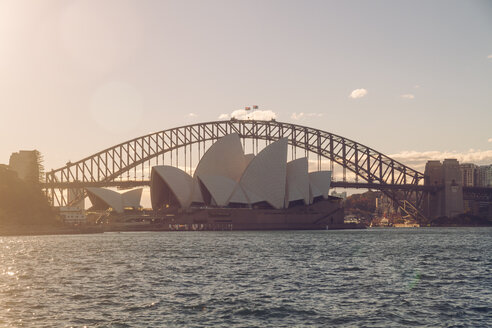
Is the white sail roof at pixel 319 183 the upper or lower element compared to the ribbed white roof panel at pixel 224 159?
lower

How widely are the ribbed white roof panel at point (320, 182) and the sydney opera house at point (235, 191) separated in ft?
10.9

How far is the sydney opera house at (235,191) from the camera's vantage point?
366ft

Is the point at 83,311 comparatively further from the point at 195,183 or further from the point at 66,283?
the point at 195,183

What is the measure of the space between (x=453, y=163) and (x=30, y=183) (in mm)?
101434

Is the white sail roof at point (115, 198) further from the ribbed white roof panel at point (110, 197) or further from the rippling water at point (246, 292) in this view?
the rippling water at point (246, 292)

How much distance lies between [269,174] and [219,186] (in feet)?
31.0

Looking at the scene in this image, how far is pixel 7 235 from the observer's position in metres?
97.9

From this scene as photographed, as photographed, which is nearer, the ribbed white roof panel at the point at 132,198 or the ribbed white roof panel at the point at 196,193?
the ribbed white roof panel at the point at 196,193

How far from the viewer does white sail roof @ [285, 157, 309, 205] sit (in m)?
117

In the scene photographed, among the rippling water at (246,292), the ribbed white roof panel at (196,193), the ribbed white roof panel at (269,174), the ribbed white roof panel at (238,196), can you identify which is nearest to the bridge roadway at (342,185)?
the ribbed white roof panel at (196,193)

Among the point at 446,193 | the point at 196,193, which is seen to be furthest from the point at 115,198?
the point at 446,193

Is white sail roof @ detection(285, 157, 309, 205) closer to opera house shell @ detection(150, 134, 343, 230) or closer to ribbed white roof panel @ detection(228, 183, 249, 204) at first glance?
opera house shell @ detection(150, 134, 343, 230)

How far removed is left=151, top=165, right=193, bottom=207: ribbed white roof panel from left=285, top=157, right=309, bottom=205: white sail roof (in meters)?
18.5

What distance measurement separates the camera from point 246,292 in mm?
28297
